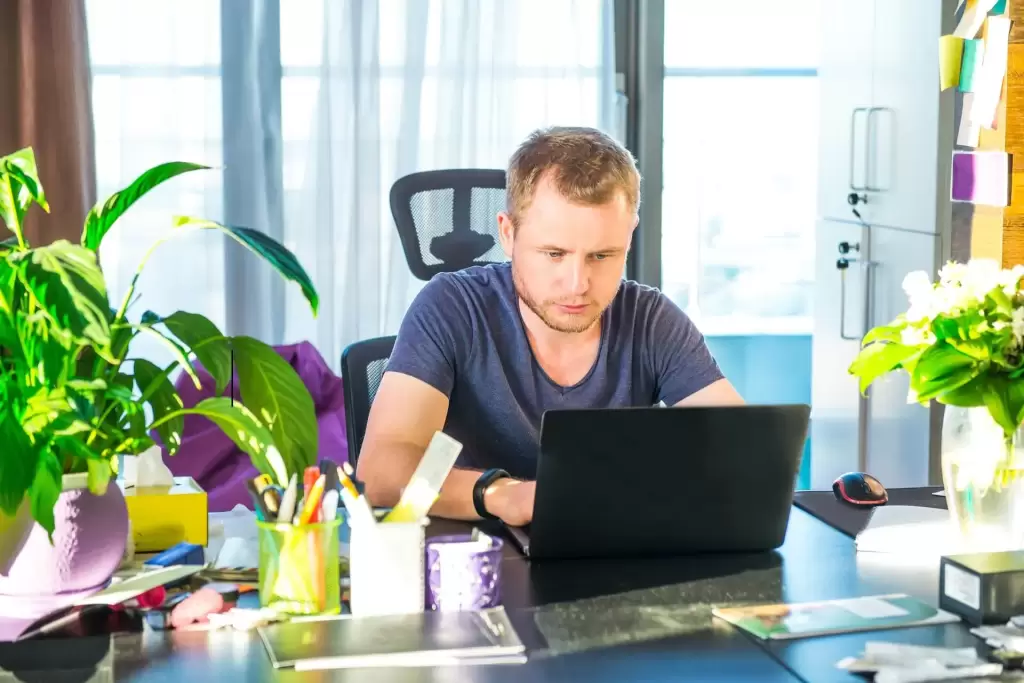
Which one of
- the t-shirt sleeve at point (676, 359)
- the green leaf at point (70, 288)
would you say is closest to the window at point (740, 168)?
the t-shirt sleeve at point (676, 359)

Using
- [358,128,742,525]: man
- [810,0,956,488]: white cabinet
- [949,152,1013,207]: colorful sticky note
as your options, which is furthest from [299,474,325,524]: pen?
[810,0,956,488]: white cabinet

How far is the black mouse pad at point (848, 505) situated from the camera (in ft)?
6.01

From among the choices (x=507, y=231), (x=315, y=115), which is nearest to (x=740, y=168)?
(x=315, y=115)

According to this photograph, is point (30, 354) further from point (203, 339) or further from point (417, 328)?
point (417, 328)

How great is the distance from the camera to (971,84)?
3074 millimetres

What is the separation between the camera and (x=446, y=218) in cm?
245

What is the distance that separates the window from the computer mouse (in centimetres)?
381

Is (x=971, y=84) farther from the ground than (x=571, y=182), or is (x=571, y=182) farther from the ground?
(x=971, y=84)

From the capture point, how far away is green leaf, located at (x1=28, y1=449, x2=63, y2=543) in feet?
4.25

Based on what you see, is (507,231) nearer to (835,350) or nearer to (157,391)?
(157,391)

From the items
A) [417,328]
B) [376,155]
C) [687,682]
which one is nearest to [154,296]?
[376,155]

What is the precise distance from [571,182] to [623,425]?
581 mm

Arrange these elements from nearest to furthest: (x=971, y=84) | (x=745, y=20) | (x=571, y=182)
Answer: (x=571, y=182), (x=971, y=84), (x=745, y=20)

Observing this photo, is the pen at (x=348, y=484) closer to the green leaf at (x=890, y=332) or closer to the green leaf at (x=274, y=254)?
the green leaf at (x=274, y=254)
